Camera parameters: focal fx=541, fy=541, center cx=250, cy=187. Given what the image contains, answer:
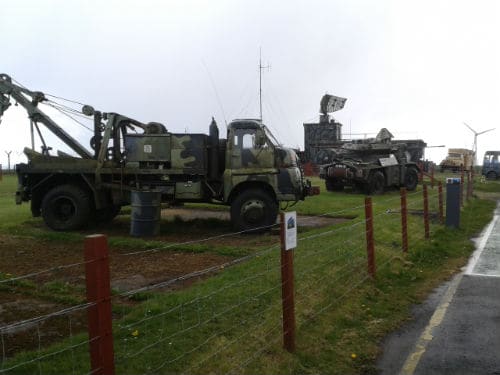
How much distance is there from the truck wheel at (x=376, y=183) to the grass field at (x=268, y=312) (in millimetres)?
12170

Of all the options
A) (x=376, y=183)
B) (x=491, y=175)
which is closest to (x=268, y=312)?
(x=376, y=183)

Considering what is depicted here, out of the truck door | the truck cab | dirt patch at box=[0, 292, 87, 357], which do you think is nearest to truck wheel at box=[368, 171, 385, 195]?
the truck cab

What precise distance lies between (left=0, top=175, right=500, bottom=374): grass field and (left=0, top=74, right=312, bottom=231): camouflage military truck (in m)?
1.46

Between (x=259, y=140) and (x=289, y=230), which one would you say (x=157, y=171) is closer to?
(x=259, y=140)

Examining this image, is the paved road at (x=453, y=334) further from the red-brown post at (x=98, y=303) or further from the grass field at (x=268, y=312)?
the red-brown post at (x=98, y=303)

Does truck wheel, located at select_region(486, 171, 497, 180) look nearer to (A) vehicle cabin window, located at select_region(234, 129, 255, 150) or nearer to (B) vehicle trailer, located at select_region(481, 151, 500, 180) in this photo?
(B) vehicle trailer, located at select_region(481, 151, 500, 180)

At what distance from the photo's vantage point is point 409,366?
469cm

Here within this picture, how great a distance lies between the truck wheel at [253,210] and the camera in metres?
11.8

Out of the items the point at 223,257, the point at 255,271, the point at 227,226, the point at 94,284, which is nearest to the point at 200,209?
the point at 227,226

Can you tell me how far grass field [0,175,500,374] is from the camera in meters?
4.47

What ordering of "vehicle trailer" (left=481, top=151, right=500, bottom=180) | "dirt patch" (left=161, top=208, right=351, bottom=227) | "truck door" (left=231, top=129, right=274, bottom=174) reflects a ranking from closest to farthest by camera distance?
1. "truck door" (left=231, top=129, right=274, bottom=174)
2. "dirt patch" (left=161, top=208, right=351, bottom=227)
3. "vehicle trailer" (left=481, top=151, right=500, bottom=180)

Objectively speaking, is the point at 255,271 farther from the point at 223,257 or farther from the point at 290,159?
the point at 290,159

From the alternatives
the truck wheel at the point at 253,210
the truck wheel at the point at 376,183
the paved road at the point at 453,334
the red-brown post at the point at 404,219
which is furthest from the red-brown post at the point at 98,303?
the truck wheel at the point at 376,183

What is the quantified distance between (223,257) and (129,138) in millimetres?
4227
